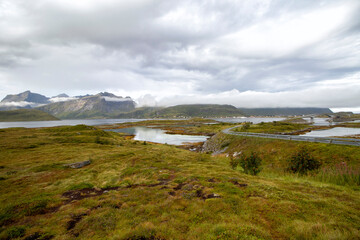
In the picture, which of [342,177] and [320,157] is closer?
[342,177]

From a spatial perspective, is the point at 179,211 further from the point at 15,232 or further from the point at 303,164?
the point at 303,164

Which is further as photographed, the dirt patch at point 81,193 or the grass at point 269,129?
the grass at point 269,129

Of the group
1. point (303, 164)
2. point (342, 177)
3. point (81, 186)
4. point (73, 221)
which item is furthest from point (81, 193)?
point (303, 164)

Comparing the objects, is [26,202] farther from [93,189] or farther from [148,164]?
[148,164]

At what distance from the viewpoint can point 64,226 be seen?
7965 millimetres

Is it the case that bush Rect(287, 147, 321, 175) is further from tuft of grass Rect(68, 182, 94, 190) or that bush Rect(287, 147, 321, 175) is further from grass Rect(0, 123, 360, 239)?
tuft of grass Rect(68, 182, 94, 190)

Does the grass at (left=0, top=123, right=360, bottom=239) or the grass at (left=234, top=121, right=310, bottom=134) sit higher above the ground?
the grass at (left=0, top=123, right=360, bottom=239)

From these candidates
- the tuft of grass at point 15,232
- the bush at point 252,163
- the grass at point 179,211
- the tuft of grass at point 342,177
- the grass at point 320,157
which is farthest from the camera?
the bush at point 252,163

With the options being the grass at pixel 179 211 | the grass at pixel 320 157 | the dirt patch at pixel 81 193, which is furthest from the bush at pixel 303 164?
the dirt patch at pixel 81 193

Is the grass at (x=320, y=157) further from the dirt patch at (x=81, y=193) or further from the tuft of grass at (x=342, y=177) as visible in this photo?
the dirt patch at (x=81, y=193)

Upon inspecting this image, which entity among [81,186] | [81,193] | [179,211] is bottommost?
[81,186]

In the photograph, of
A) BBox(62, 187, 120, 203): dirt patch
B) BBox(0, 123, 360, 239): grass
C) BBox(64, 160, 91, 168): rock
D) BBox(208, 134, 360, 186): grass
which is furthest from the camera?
BBox(64, 160, 91, 168): rock

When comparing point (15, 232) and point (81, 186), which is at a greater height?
point (15, 232)

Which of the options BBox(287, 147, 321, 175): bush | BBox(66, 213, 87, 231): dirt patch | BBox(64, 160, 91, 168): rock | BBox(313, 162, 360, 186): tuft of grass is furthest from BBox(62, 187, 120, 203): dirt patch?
BBox(287, 147, 321, 175): bush
